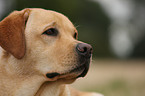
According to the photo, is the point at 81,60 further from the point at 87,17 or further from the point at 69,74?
the point at 87,17

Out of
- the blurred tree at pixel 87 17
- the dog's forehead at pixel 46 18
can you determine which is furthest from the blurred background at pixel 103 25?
the dog's forehead at pixel 46 18

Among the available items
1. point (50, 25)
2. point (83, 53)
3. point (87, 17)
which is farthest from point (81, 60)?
point (87, 17)

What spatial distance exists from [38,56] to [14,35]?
0.51 metres

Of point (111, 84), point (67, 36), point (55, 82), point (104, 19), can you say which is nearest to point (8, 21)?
point (67, 36)

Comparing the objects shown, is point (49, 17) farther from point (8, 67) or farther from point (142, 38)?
point (142, 38)

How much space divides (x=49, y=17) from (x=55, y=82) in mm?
1079

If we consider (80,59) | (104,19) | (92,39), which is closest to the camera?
(80,59)

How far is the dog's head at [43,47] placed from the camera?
12.5 feet

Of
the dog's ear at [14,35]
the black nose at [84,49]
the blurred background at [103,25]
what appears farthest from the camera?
the blurred background at [103,25]

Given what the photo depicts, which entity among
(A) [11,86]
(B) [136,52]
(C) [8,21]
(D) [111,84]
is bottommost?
(B) [136,52]

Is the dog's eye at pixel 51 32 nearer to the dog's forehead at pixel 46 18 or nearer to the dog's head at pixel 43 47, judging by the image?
the dog's head at pixel 43 47

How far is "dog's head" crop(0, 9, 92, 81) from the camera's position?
12.5 feet

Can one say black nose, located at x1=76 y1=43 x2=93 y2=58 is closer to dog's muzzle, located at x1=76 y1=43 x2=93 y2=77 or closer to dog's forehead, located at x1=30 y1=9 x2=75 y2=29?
dog's muzzle, located at x1=76 y1=43 x2=93 y2=77

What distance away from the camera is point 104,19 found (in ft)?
130
